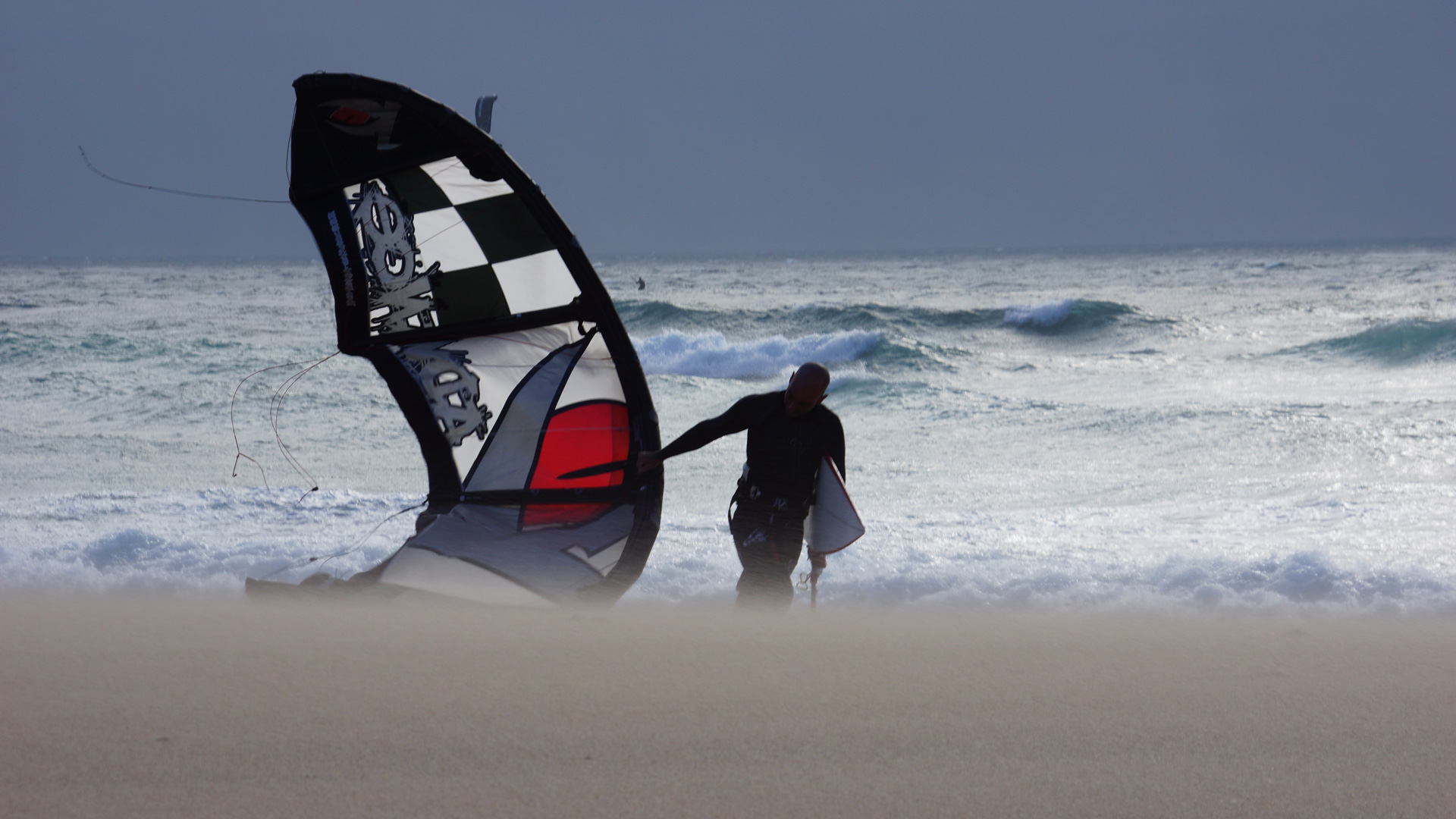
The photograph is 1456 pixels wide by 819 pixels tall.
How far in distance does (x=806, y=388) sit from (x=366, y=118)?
2199 mm

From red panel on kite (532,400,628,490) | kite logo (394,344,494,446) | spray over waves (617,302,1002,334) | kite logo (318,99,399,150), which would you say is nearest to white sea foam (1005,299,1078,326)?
spray over waves (617,302,1002,334)

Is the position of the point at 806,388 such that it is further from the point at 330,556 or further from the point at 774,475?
the point at 330,556

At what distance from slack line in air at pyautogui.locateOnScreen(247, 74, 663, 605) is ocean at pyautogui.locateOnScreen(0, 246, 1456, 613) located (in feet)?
2.16

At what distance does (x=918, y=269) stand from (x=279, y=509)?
5880 cm

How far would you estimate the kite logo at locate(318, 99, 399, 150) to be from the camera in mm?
4258

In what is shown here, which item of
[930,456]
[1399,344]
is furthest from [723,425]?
[1399,344]

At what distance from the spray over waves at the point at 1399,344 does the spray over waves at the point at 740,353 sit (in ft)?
27.4

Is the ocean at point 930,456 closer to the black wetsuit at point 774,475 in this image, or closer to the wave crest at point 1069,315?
the wave crest at point 1069,315

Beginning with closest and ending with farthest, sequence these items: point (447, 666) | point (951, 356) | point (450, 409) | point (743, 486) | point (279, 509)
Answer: point (447, 666)
point (743, 486)
point (450, 409)
point (279, 509)
point (951, 356)

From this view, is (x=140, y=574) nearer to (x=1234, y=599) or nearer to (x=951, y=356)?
(x=1234, y=599)

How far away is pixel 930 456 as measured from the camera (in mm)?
10008

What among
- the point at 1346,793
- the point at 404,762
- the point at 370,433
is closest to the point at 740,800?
the point at 404,762

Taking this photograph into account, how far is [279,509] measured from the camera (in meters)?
6.70

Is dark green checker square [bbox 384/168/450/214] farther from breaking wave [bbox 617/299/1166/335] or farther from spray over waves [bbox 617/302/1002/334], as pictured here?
spray over waves [bbox 617/302/1002/334]
